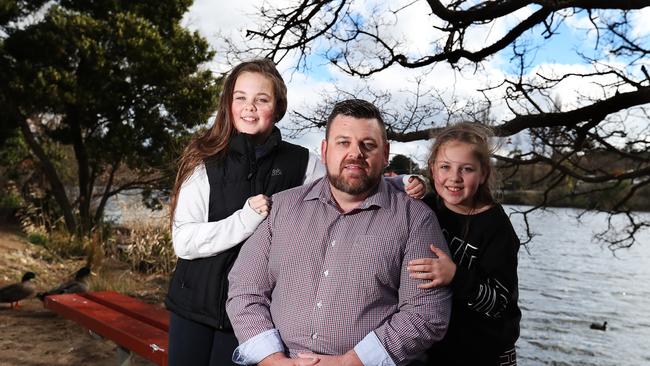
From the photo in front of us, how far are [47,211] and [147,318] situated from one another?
10746 millimetres

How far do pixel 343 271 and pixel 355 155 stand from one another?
13.9 inches

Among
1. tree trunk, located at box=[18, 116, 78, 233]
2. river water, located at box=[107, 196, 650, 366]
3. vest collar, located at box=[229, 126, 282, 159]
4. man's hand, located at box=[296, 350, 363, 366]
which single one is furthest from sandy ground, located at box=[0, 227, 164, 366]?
river water, located at box=[107, 196, 650, 366]

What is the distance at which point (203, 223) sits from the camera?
230 cm

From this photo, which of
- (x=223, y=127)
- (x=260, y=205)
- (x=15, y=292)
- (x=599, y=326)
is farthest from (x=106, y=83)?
(x=260, y=205)

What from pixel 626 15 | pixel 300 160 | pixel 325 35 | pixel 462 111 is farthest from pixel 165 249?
pixel 300 160

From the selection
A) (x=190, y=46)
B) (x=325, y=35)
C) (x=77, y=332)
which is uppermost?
(x=190, y=46)

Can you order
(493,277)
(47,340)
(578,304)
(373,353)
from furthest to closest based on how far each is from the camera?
(578,304), (47,340), (493,277), (373,353)

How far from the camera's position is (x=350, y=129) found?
209 centimetres

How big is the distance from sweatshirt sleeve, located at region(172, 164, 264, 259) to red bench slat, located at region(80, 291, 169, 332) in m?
1.70

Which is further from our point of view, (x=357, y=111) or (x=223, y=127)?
(x=223, y=127)

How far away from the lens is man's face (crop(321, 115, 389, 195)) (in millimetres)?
2072

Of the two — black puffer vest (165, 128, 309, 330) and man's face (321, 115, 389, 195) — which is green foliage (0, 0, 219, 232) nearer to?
black puffer vest (165, 128, 309, 330)

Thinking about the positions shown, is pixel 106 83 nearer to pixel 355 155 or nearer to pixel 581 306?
pixel 581 306

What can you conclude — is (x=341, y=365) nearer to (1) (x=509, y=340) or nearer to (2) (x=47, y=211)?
(1) (x=509, y=340)
